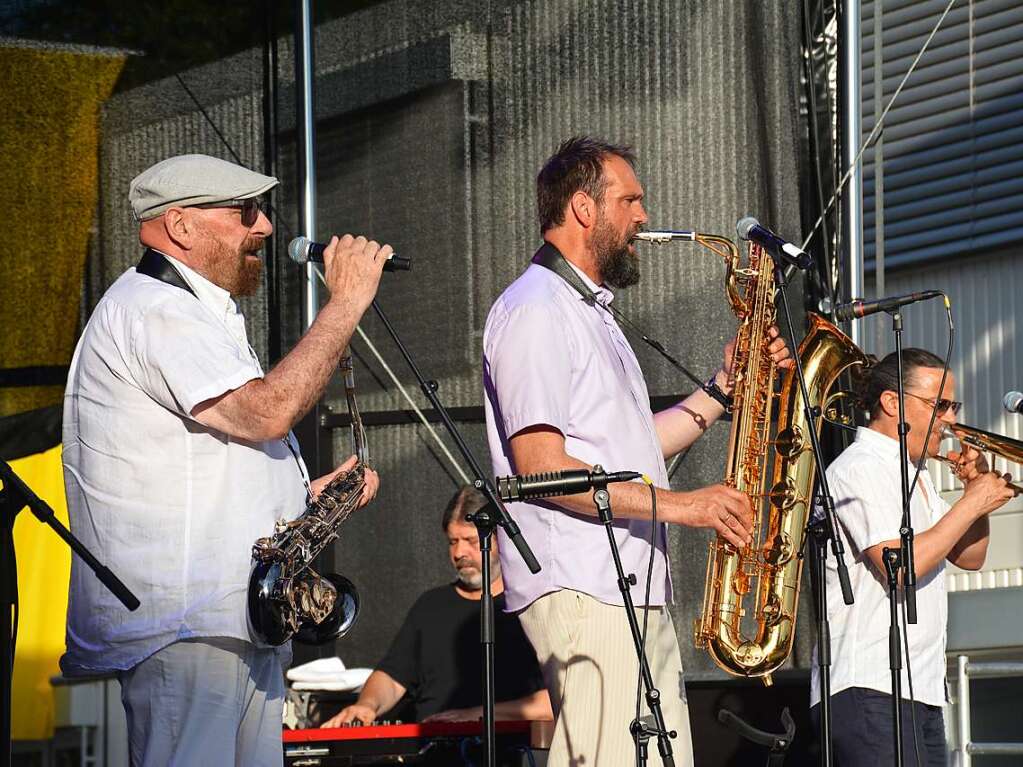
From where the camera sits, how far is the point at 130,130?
6.16 metres

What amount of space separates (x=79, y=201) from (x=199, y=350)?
309 centimetres

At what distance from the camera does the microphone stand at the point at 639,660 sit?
3.17m

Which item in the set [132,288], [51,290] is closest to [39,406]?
[51,290]

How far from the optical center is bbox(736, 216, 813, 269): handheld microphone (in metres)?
3.82

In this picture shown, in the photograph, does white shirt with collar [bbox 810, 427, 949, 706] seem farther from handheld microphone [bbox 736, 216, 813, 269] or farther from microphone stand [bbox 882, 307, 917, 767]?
handheld microphone [bbox 736, 216, 813, 269]

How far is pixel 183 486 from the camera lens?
3248 millimetres

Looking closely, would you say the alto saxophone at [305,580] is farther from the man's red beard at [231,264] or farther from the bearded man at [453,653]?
the bearded man at [453,653]

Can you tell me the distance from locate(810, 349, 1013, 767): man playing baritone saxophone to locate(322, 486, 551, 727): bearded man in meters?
1.30

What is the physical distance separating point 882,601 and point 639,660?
54.8 inches

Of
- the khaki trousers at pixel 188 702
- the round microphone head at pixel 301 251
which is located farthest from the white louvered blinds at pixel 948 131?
the khaki trousers at pixel 188 702

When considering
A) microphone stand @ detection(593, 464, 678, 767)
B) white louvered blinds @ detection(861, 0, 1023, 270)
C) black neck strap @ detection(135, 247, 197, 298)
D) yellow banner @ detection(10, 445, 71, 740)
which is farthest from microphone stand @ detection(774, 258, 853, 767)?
yellow banner @ detection(10, 445, 71, 740)

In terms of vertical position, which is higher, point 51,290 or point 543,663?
point 51,290

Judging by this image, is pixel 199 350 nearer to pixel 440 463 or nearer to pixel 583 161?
pixel 583 161

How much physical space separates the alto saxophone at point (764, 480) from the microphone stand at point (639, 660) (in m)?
1.19
